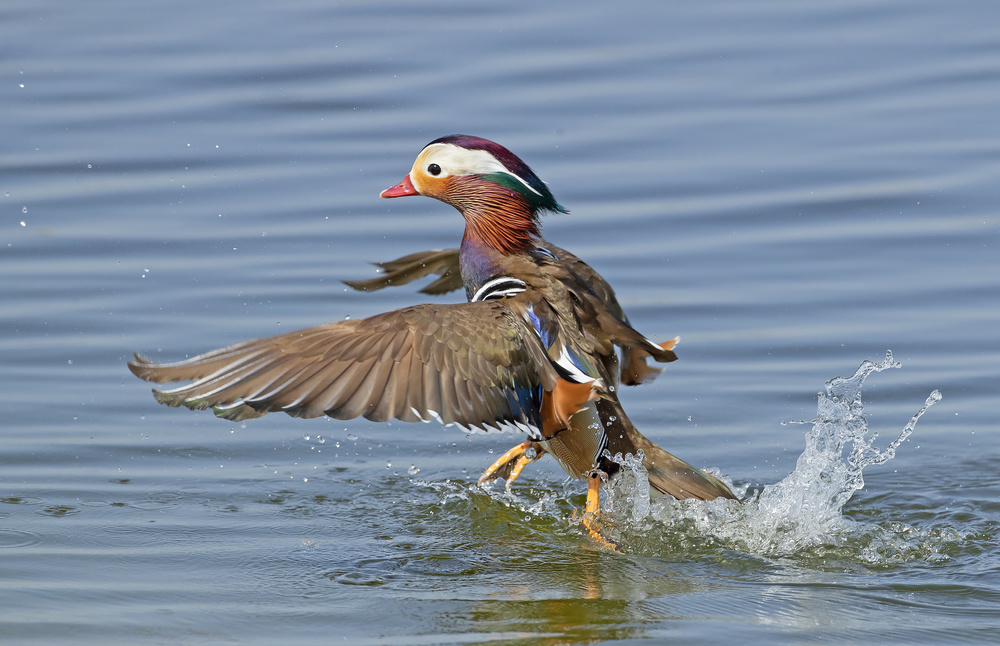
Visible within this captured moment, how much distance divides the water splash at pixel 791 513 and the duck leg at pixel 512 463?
51 cm

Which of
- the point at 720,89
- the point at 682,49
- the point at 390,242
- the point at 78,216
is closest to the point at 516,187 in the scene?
the point at 390,242

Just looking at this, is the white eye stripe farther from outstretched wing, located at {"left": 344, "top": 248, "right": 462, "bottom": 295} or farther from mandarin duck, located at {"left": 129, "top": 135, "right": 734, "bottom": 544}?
outstretched wing, located at {"left": 344, "top": 248, "right": 462, "bottom": 295}

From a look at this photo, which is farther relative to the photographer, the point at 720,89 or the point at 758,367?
the point at 720,89

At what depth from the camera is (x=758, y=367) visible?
26.9 feet

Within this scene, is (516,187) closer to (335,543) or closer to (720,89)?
(335,543)

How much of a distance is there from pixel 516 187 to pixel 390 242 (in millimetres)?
3261

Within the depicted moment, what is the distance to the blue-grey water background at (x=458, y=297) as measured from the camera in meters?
5.32

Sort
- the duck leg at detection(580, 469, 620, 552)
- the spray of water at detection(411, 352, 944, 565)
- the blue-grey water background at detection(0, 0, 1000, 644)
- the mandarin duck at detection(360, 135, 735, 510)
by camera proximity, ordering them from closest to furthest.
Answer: the blue-grey water background at detection(0, 0, 1000, 644) → the spray of water at detection(411, 352, 944, 565) → the duck leg at detection(580, 469, 620, 552) → the mandarin duck at detection(360, 135, 735, 510)

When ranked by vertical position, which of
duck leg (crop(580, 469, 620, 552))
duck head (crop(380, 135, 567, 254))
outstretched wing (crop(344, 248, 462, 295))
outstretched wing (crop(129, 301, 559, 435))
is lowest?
duck leg (crop(580, 469, 620, 552))

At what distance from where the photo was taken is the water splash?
589 cm

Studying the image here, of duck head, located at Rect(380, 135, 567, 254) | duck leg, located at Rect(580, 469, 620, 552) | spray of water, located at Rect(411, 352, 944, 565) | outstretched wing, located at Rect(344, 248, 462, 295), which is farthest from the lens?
outstretched wing, located at Rect(344, 248, 462, 295)

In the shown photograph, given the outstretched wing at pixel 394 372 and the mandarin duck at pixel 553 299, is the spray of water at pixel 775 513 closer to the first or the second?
the mandarin duck at pixel 553 299

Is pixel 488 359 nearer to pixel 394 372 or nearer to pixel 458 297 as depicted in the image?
pixel 394 372

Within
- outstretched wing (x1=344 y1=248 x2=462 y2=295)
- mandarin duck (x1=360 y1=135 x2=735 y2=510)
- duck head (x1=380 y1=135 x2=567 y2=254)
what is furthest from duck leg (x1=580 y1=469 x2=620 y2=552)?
outstretched wing (x1=344 y1=248 x2=462 y2=295)
